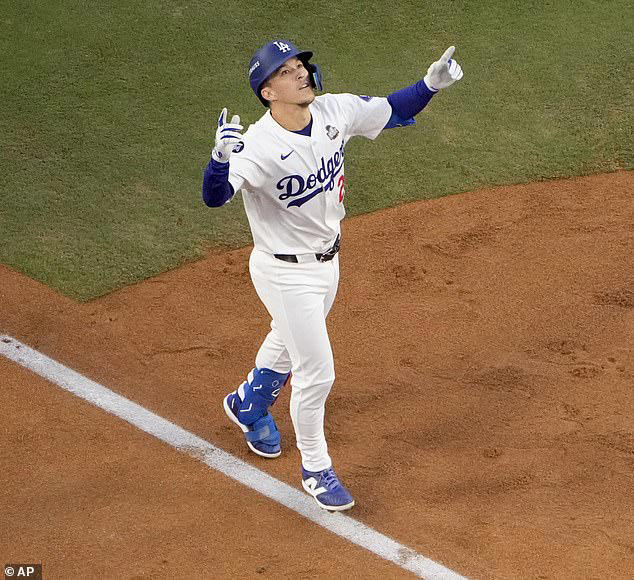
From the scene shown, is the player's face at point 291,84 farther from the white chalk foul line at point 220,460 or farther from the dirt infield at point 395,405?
the white chalk foul line at point 220,460

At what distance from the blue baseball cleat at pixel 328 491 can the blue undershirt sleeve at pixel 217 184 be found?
1585mm

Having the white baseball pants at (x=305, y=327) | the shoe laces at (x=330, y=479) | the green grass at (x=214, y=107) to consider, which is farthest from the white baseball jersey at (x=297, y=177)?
the green grass at (x=214, y=107)

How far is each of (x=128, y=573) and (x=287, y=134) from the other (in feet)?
7.48

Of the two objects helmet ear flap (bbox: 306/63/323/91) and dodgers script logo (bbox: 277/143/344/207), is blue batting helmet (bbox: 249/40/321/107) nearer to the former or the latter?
helmet ear flap (bbox: 306/63/323/91)

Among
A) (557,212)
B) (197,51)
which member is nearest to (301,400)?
(557,212)

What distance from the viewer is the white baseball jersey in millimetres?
5355

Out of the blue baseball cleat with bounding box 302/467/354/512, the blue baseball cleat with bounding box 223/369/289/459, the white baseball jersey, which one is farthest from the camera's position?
the blue baseball cleat with bounding box 223/369/289/459

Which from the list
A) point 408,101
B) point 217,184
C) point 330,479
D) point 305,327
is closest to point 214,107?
point 408,101

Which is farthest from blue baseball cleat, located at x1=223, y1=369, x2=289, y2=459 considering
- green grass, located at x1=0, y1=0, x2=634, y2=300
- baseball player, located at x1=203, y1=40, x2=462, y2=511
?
green grass, located at x1=0, y1=0, x2=634, y2=300

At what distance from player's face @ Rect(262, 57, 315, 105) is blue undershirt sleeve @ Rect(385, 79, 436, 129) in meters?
0.59

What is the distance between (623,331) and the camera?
6.83 m

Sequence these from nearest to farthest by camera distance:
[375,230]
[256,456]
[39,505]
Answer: [39,505] < [256,456] < [375,230]

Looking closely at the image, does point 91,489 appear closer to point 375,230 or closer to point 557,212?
point 375,230

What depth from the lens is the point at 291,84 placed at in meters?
5.44
